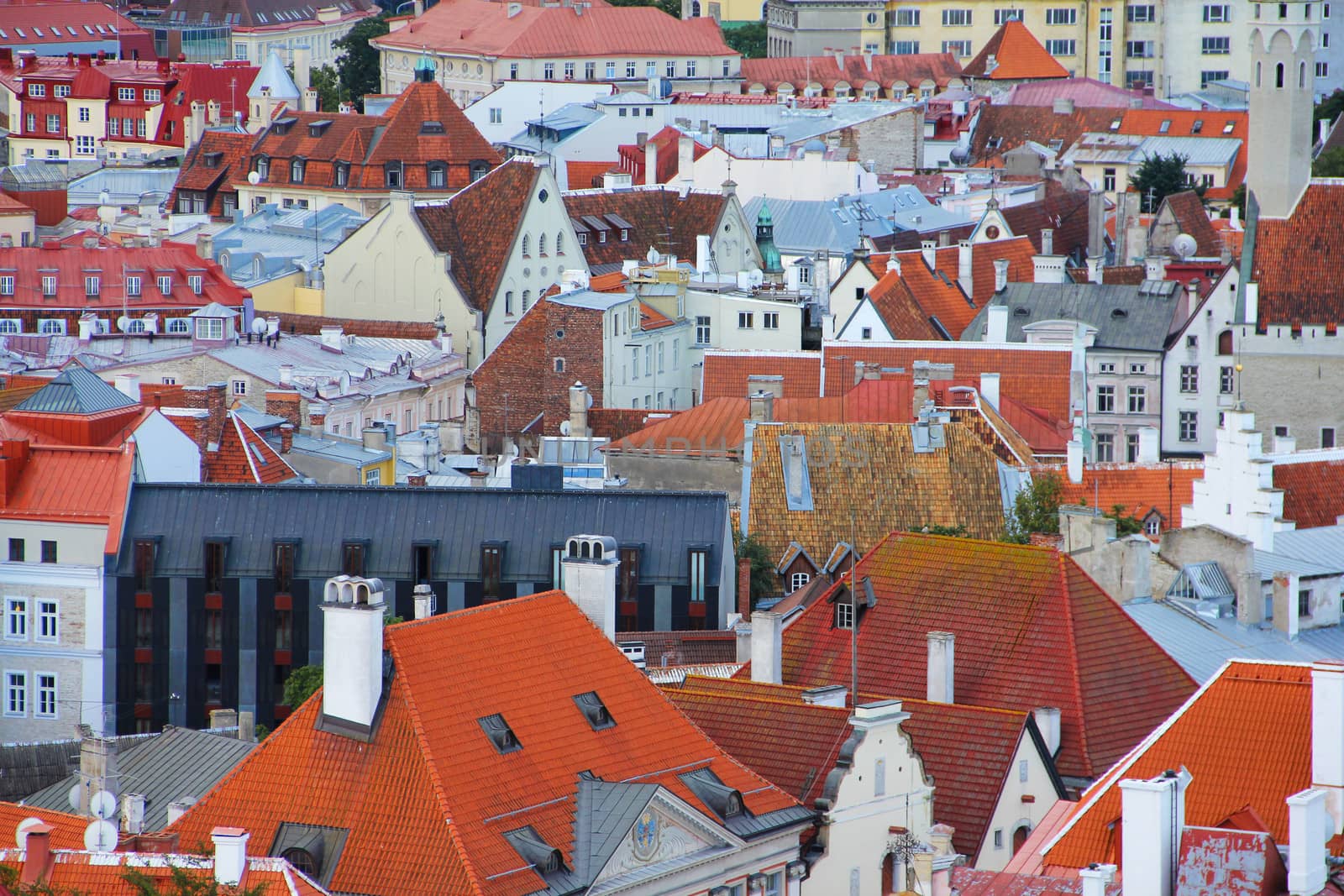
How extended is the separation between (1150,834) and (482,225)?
261 feet

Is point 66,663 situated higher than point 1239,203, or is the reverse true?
point 1239,203

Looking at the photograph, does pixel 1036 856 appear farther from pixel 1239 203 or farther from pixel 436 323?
pixel 1239 203

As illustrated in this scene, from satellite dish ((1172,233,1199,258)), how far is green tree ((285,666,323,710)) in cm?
6522

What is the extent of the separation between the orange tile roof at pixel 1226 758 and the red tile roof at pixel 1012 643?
28.4 ft

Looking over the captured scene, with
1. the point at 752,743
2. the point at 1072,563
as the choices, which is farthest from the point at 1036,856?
the point at 1072,563

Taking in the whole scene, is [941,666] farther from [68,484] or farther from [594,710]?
[68,484]

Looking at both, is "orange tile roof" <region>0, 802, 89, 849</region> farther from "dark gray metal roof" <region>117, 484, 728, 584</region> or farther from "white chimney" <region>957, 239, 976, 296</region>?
"white chimney" <region>957, 239, 976, 296</region>

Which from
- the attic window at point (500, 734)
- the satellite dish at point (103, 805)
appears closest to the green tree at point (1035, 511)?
the attic window at point (500, 734)

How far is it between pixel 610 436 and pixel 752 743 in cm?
4236

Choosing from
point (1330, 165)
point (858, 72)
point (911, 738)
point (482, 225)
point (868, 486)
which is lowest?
point (911, 738)

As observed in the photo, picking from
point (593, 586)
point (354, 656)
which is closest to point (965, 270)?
point (593, 586)

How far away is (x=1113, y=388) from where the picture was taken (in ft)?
319

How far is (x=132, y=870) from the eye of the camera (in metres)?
37.3

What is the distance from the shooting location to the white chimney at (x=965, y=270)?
11050 centimetres
